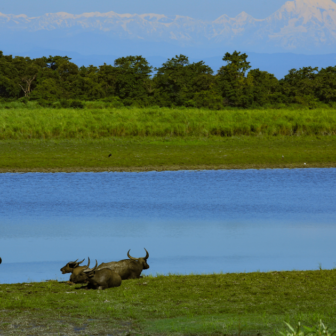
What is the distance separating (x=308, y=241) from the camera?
12.7 metres

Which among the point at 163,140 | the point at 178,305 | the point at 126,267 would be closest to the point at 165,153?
the point at 163,140

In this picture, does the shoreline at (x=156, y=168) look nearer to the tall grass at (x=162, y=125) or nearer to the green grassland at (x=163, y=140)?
the green grassland at (x=163, y=140)

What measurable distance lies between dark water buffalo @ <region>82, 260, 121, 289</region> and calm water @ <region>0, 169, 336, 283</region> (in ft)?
5.77

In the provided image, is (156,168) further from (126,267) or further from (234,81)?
(234,81)

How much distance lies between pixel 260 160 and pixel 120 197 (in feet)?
28.8

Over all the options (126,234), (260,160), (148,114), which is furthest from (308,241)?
(148,114)

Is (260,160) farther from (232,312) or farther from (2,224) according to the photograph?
(232,312)

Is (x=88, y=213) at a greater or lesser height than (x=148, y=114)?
lesser

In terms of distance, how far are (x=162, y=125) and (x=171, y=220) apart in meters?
19.5

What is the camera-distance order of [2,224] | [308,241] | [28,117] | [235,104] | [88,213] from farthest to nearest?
[235,104]
[28,117]
[88,213]
[2,224]
[308,241]

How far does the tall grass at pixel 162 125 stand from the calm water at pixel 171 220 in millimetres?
11008

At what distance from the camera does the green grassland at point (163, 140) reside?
24036 mm

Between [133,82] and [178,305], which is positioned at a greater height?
[133,82]

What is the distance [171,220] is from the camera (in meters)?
14.8
